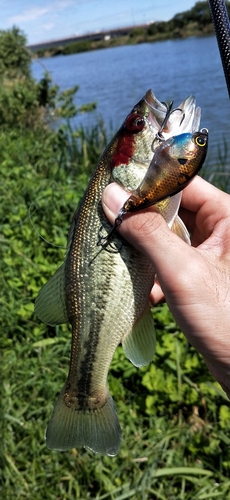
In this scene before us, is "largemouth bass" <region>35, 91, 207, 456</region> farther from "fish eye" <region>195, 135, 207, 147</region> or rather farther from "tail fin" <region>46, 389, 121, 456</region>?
"fish eye" <region>195, 135, 207, 147</region>

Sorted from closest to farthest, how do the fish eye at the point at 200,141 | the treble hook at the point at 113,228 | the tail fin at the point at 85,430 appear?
the fish eye at the point at 200,141 < the treble hook at the point at 113,228 < the tail fin at the point at 85,430

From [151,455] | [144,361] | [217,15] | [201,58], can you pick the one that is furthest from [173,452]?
[201,58]

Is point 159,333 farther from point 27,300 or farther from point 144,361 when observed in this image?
point 144,361

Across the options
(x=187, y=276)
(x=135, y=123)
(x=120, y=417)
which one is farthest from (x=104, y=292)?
(x=120, y=417)

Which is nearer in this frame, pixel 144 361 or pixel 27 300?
pixel 144 361

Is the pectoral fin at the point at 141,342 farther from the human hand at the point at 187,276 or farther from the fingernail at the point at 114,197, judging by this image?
the fingernail at the point at 114,197

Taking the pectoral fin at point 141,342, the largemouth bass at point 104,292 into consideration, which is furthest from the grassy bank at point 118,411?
the pectoral fin at point 141,342
